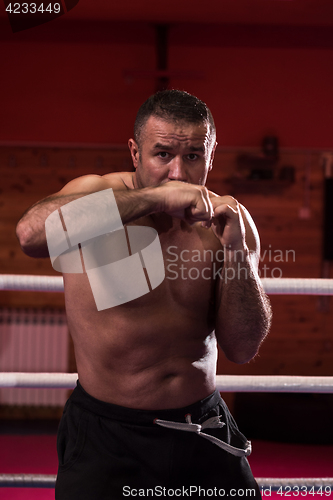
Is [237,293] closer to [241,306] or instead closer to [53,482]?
[241,306]

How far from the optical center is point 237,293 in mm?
1188

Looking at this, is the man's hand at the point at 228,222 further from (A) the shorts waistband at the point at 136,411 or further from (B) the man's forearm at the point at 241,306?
(A) the shorts waistband at the point at 136,411

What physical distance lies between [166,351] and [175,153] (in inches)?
20.3

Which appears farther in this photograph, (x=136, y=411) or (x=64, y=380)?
Answer: (x=64, y=380)

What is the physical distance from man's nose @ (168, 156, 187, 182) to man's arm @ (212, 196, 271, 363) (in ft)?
0.33

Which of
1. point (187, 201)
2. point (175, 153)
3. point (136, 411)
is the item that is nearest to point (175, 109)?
point (175, 153)

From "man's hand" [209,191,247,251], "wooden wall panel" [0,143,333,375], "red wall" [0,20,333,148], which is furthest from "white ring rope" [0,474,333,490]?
"red wall" [0,20,333,148]

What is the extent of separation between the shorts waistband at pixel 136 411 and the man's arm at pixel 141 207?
42 centimetres

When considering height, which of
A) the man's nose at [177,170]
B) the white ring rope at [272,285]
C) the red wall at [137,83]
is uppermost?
the red wall at [137,83]

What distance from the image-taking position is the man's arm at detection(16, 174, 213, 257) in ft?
3.34

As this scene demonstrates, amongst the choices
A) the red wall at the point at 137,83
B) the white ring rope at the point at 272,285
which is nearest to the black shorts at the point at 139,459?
the white ring rope at the point at 272,285

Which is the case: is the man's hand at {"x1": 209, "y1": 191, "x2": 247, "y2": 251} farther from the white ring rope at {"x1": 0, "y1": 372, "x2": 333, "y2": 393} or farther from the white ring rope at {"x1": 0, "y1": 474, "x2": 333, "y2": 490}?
the white ring rope at {"x1": 0, "y1": 474, "x2": 333, "y2": 490}

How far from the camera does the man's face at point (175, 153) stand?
1.18m

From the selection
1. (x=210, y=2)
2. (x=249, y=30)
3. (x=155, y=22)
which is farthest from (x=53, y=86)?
(x=249, y=30)
